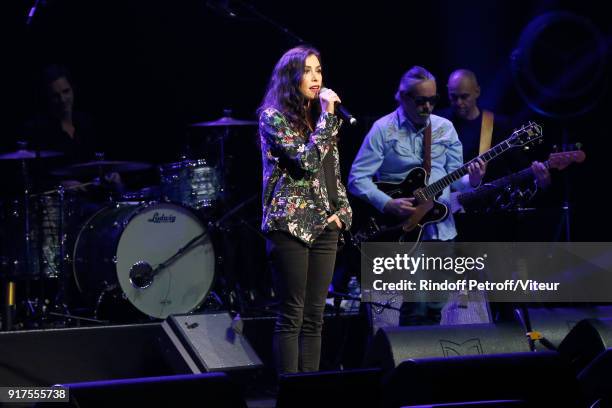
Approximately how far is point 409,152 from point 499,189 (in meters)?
0.67

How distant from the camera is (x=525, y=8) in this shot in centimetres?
732

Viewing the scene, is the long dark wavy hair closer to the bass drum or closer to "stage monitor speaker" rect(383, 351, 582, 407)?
"stage monitor speaker" rect(383, 351, 582, 407)

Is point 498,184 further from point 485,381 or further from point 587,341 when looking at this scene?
point 485,381

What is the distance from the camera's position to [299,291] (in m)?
4.21

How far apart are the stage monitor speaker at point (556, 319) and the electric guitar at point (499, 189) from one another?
49.1 inches

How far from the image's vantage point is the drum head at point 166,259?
6215 millimetres

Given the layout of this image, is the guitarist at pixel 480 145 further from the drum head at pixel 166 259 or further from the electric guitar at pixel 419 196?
the drum head at pixel 166 259

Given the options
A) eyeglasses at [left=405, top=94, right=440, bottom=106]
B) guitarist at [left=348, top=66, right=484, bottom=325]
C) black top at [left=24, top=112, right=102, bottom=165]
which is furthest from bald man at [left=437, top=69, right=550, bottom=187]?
black top at [left=24, top=112, right=102, bottom=165]

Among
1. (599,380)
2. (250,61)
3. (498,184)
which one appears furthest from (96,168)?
(599,380)

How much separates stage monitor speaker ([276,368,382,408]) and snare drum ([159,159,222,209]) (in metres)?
3.81

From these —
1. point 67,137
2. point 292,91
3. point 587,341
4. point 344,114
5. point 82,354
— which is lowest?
point 82,354

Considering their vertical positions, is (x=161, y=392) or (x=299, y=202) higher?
(x=299, y=202)

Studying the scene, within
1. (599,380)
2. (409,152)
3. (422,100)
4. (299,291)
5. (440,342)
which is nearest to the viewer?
(599,380)

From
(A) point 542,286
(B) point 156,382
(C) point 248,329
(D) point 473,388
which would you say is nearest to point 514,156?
(A) point 542,286
